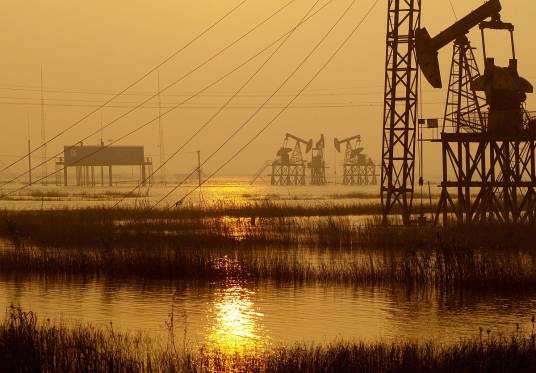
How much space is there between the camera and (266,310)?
25094mm

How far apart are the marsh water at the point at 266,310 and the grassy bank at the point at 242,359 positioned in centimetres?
250

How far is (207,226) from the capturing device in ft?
166

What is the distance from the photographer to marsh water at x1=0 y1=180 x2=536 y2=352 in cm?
2167

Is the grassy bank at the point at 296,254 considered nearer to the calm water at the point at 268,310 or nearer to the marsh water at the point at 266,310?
the marsh water at the point at 266,310

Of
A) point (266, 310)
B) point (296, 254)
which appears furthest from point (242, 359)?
point (296, 254)

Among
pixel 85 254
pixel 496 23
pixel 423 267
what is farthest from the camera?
pixel 496 23

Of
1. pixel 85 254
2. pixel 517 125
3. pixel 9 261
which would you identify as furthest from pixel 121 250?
pixel 517 125

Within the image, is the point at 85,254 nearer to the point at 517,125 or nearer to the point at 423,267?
the point at 423,267

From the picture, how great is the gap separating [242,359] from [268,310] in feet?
24.8

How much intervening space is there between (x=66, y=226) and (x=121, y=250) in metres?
10.1

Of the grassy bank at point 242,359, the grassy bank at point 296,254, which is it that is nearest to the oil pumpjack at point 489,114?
the grassy bank at point 296,254

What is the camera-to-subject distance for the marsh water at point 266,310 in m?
21.7

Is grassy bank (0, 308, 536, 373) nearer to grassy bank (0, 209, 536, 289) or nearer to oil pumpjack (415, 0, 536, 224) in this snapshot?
grassy bank (0, 209, 536, 289)

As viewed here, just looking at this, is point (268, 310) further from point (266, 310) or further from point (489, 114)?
point (489, 114)
